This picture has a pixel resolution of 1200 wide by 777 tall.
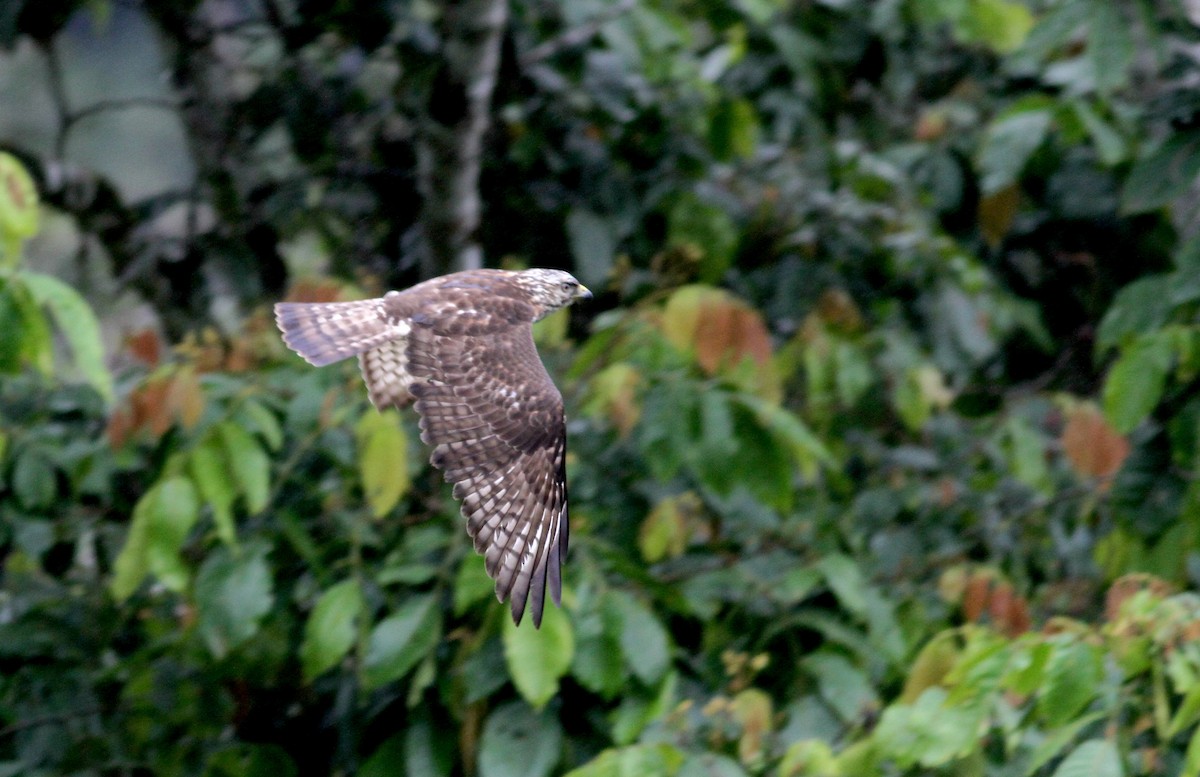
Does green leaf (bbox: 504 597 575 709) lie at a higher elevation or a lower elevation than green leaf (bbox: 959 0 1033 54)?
lower

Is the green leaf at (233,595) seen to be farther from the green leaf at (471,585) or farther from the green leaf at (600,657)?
the green leaf at (600,657)

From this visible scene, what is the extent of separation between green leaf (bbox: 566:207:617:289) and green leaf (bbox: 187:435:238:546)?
1469mm

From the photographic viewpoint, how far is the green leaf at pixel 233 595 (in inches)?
170


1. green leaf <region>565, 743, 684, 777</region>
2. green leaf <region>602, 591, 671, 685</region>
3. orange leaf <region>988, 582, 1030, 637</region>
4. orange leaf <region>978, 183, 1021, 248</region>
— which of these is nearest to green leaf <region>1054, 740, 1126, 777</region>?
green leaf <region>565, 743, 684, 777</region>

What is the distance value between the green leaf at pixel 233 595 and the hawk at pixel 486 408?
831 mm

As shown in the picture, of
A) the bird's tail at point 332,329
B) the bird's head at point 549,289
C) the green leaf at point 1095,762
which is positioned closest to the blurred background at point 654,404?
the green leaf at point 1095,762

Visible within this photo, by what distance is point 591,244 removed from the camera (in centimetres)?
535

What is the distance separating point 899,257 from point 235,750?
2791mm

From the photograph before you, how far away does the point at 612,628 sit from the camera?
4113 millimetres

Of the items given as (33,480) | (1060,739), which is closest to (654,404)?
(1060,739)

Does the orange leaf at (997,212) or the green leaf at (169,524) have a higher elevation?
the orange leaf at (997,212)

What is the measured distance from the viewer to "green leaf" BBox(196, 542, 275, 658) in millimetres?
4312

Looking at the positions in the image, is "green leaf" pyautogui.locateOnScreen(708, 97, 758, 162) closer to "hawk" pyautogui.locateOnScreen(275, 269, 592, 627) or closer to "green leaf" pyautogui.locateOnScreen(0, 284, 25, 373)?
"hawk" pyautogui.locateOnScreen(275, 269, 592, 627)

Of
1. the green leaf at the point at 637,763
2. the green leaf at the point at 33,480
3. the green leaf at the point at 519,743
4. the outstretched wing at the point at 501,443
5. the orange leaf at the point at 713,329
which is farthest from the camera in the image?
the green leaf at the point at 33,480
